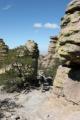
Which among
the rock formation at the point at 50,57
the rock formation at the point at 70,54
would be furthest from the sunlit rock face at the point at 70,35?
the rock formation at the point at 50,57

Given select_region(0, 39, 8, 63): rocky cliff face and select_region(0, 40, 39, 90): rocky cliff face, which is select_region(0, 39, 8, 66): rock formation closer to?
select_region(0, 39, 8, 63): rocky cliff face

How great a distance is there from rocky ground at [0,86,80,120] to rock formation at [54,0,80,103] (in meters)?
1.15

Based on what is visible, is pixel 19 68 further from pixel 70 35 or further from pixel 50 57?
pixel 50 57

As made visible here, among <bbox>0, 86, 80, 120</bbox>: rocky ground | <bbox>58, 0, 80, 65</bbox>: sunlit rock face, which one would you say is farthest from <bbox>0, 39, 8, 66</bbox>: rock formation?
<bbox>58, 0, 80, 65</bbox>: sunlit rock face

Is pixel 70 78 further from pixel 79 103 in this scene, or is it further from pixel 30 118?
pixel 30 118

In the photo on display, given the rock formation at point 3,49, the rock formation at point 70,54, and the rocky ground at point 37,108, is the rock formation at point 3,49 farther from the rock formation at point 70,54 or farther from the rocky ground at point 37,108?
the rock formation at point 70,54

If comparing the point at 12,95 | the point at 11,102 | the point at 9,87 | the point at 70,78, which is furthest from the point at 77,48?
the point at 9,87

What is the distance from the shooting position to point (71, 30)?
3453 centimetres

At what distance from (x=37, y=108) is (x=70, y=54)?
10.4 meters

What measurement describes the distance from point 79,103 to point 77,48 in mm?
5981

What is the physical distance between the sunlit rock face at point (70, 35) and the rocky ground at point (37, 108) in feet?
16.9

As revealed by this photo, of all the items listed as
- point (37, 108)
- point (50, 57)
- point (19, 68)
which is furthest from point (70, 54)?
point (50, 57)

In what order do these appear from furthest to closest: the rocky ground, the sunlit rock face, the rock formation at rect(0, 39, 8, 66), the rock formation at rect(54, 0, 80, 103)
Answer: the rock formation at rect(0, 39, 8, 66), the rocky ground, the rock formation at rect(54, 0, 80, 103), the sunlit rock face

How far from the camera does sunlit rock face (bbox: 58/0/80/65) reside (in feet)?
109
